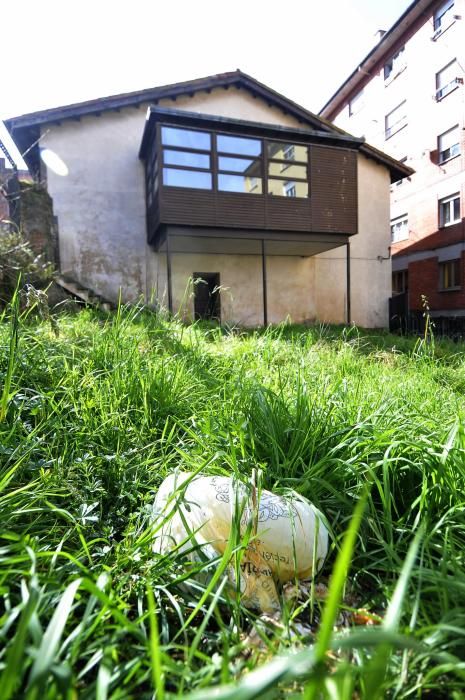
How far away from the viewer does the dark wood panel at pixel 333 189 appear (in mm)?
11125

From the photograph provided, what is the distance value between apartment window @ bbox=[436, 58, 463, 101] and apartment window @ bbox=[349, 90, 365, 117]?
552cm

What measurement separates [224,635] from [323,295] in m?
12.8

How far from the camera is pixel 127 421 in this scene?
1.83 metres

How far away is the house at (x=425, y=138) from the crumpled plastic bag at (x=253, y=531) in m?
13.3

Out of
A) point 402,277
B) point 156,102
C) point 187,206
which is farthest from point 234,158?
point 402,277

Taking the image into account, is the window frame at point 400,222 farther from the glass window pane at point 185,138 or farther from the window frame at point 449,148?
the glass window pane at point 185,138

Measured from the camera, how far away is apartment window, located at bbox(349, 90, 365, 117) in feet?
69.1

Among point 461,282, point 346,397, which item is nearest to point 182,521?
point 346,397

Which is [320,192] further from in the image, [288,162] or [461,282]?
[461,282]

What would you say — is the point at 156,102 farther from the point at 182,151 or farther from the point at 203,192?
the point at 203,192

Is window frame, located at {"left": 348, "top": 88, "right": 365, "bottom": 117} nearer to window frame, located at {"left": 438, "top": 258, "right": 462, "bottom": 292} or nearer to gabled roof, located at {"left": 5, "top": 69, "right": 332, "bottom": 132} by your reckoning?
window frame, located at {"left": 438, "top": 258, "right": 462, "bottom": 292}

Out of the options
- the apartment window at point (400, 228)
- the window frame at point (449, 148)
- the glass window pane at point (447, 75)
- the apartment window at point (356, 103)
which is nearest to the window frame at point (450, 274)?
the apartment window at point (400, 228)

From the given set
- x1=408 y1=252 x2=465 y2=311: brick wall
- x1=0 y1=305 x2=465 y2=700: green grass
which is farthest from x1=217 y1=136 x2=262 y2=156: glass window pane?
x1=408 y1=252 x2=465 y2=311: brick wall

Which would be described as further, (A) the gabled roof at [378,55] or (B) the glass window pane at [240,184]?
(A) the gabled roof at [378,55]
